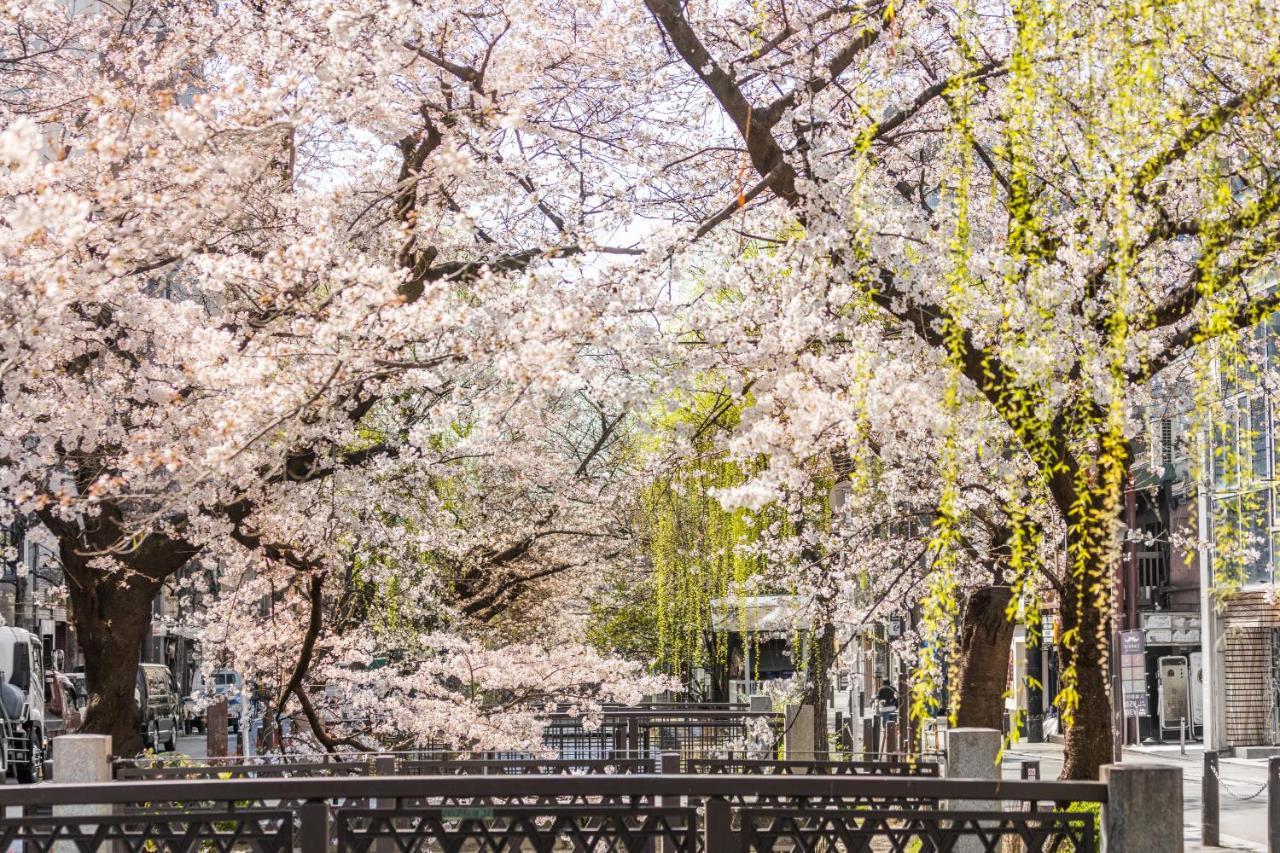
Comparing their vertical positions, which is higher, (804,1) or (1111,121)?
(804,1)

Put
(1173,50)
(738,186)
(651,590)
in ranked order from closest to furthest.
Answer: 1. (1173,50)
2. (738,186)
3. (651,590)

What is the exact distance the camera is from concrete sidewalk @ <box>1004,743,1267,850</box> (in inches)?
707

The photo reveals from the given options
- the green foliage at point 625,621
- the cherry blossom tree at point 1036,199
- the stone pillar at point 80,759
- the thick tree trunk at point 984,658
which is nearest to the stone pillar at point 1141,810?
the cherry blossom tree at point 1036,199

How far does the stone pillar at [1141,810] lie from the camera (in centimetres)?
678

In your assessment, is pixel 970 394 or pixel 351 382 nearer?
pixel 970 394

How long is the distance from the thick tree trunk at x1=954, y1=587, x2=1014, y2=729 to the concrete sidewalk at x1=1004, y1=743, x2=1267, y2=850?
0.91 m

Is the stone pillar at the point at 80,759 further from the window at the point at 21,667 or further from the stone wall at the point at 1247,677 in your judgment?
Result: the stone wall at the point at 1247,677

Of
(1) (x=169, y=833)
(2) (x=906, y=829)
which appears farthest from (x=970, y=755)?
(1) (x=169, y=833)

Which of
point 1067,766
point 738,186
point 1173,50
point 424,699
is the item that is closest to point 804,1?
point 738,186

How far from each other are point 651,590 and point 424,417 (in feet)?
68.0

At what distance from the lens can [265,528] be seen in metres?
12.7

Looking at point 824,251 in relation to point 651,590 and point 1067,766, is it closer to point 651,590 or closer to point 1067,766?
point 1067,766

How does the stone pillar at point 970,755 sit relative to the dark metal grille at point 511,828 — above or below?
below

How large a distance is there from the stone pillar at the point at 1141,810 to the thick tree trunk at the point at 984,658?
9125 mm
